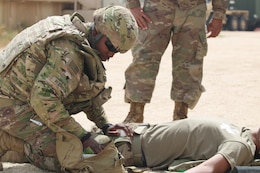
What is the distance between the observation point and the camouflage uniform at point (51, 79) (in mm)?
3809

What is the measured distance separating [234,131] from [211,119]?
0.18 m

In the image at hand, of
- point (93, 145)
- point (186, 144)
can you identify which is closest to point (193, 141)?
point (186, 144)

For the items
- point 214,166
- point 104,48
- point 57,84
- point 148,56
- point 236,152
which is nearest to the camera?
point 214,166

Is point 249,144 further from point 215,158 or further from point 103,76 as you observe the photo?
point 103,76

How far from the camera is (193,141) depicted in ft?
13.1

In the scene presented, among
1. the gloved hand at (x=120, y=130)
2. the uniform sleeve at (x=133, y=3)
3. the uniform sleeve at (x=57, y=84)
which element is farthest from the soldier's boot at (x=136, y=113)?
the uniform sleeve at (x=57, y=84)

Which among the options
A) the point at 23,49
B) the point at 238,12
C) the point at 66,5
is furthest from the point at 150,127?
the point at 238,12

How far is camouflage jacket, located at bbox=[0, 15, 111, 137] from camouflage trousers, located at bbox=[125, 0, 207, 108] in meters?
1.47

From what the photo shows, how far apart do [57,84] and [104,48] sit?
43cm

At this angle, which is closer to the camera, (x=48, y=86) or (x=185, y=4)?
(x=48, y=86)

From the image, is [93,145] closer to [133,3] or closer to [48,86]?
[48,86]

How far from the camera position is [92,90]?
4.16 meters

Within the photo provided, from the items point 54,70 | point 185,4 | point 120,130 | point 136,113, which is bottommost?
point 136,113

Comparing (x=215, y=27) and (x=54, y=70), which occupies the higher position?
(x=54, y=70)
